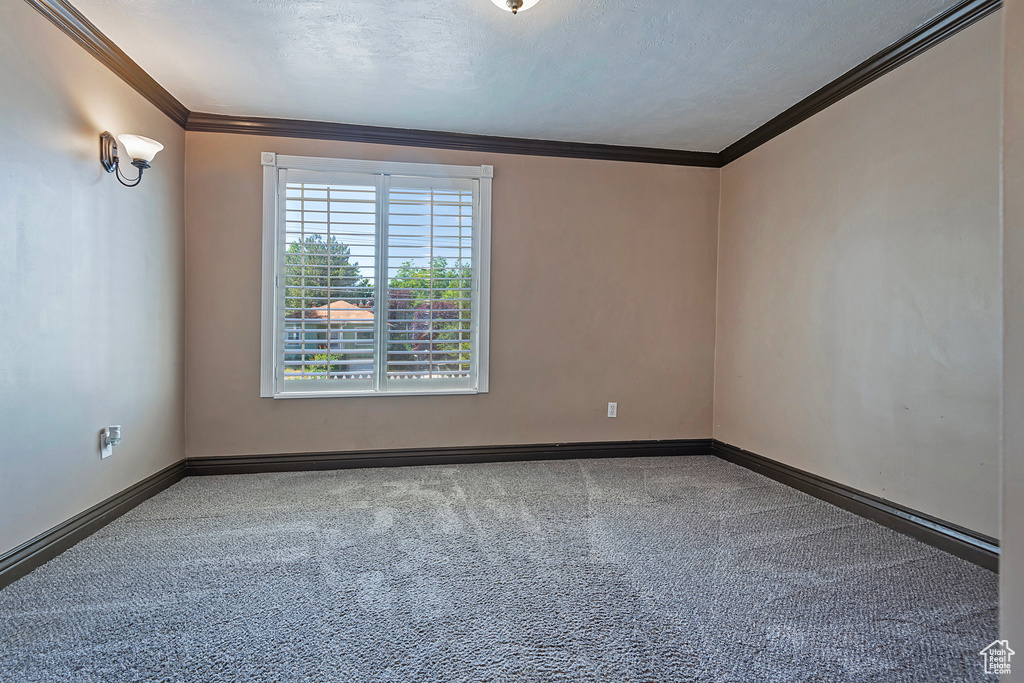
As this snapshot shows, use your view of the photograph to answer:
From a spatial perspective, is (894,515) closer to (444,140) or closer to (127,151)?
(444,140)

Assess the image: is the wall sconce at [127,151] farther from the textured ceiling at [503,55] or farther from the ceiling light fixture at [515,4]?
the ceiling light fixture at [515,4]

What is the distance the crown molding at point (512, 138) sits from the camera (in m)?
2.28

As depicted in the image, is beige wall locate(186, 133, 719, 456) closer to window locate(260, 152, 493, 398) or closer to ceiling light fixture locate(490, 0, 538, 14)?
window locate(260, 152, 493, 398)

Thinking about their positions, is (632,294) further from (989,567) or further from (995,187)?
(989,567)

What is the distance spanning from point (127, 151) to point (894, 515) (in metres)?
4.27

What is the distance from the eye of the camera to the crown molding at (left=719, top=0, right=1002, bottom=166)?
222 cm

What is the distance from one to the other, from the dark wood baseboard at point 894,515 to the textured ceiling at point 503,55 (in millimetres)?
2255

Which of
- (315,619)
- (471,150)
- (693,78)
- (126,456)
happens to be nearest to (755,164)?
(693,78)

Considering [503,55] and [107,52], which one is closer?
[107,52]

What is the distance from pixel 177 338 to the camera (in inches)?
132

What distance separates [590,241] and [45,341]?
321cm

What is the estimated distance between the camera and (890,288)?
2639 millimetres

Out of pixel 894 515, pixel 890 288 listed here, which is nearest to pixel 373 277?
pixel 890 288

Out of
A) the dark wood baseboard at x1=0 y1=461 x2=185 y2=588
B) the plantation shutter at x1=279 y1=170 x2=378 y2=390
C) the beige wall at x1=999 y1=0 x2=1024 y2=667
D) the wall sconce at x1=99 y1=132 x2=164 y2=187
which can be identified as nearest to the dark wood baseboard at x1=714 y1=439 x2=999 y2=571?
the beige wall at x1=999 y1=0 x2=1024 y2=667
